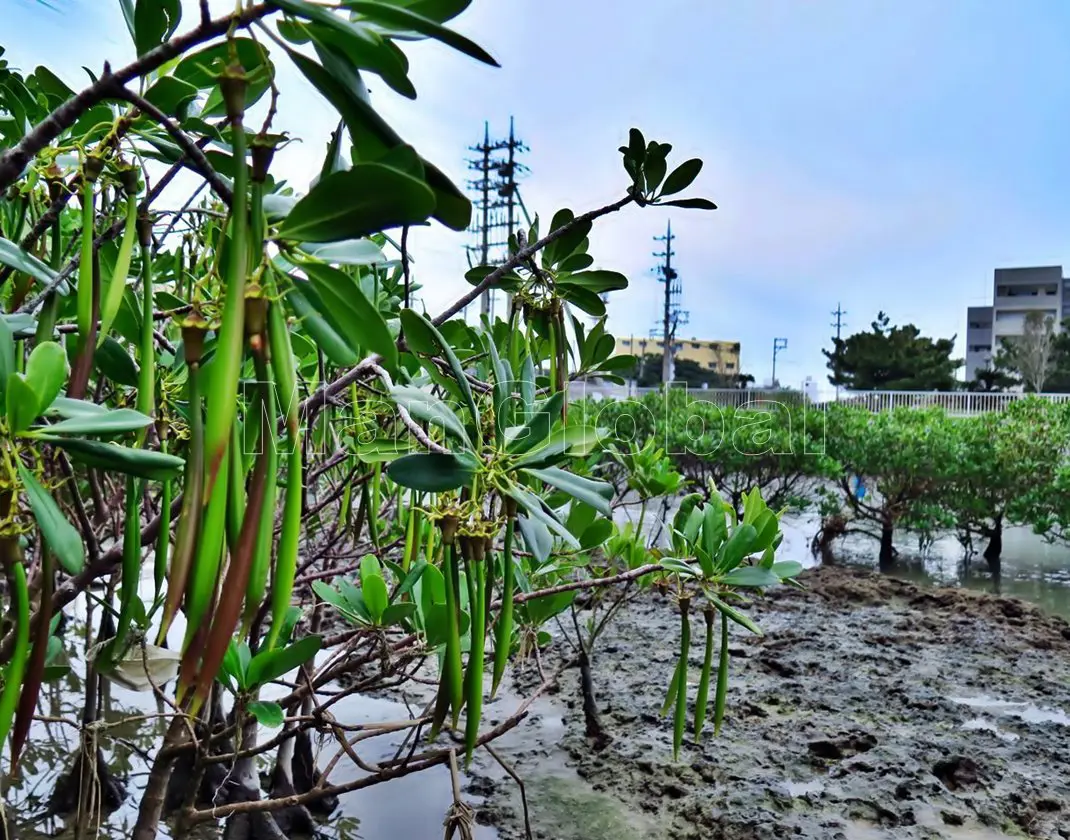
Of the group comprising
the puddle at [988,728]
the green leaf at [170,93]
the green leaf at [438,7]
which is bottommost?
the puddle at [988,728]

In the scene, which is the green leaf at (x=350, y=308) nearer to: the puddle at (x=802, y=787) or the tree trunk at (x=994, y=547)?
the puddle at (x=802, y=787)

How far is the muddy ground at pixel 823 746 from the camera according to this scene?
63.9 inches

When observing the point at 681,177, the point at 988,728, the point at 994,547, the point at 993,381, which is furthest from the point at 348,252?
the point at 993,381

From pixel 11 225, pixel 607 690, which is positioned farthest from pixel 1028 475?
pixel 11 225

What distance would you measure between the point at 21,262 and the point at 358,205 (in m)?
0.30

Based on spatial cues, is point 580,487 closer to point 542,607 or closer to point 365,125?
point 365,125

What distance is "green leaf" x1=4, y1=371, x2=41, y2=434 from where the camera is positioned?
0.36 meters

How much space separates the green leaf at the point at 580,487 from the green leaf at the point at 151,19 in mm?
395

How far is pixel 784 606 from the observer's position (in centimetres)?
345

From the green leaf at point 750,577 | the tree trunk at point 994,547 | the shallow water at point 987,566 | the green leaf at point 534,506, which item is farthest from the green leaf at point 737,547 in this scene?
the tree trunk at point 994,547

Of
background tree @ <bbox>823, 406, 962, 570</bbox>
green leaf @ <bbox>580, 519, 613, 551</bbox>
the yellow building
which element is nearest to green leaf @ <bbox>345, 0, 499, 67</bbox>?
green leaf @ <bbox>580, 519, 613, 551</bbox>

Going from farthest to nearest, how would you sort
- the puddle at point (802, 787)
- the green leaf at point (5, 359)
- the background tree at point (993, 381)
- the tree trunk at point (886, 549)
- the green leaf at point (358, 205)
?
the background tree at point (993, 381) < the tree trunk at point (886, 549) < the puddle at point (802, 787) < the green leaf at point (5, 359) < the green leaf at point (358, 205)

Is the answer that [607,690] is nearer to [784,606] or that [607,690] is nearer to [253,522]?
[784,606]

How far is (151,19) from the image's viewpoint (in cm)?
51
